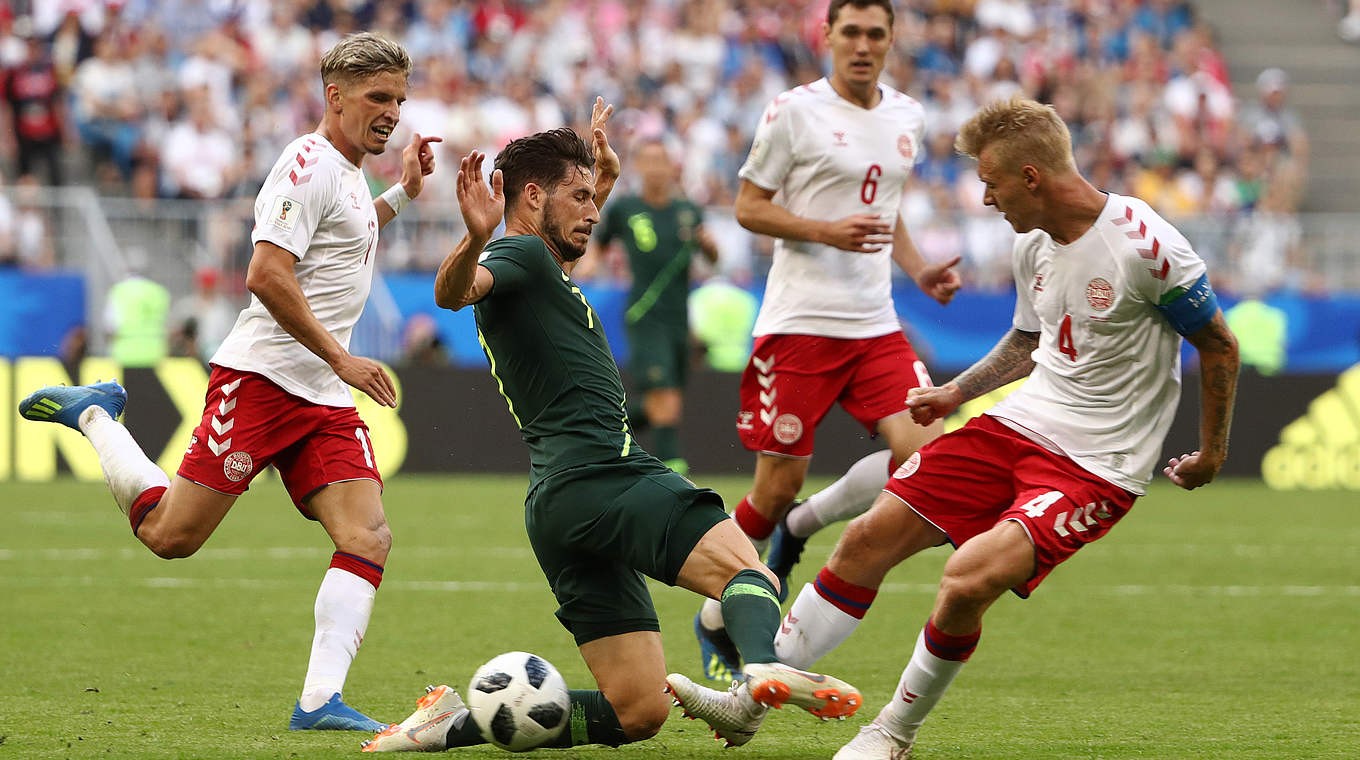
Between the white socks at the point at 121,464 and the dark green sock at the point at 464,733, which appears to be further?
the white socks at the point at 121,464

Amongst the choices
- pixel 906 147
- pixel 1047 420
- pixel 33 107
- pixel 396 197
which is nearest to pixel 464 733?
pixel 1047 420

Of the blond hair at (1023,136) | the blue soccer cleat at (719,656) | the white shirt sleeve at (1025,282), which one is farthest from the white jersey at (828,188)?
the blond hair at (1023,136)

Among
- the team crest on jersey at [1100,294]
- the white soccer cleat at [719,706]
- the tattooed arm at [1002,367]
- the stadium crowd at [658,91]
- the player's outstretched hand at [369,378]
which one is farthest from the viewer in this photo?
the stadium crowd at [658,91]

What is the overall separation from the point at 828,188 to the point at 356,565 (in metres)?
2.78

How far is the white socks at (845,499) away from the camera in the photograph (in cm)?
747

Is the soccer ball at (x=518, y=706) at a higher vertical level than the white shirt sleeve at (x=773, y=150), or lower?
lower

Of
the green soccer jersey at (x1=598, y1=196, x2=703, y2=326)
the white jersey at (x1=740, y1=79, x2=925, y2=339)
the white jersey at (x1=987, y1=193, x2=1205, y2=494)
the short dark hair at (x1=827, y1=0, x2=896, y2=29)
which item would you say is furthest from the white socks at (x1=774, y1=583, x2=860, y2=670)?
the green soccer jersey at (x1=598, y1=196, x2=703, y2=326)

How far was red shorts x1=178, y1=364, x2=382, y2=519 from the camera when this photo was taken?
605 centimetres

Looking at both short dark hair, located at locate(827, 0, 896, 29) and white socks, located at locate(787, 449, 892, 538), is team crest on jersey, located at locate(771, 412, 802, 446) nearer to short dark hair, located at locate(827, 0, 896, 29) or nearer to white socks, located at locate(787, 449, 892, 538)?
white socks, located at locate(787, 449, 892, 538)

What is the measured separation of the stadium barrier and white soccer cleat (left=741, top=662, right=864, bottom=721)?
1156 cm

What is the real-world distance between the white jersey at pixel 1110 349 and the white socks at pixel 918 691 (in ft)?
2.58

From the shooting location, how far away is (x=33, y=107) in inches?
746

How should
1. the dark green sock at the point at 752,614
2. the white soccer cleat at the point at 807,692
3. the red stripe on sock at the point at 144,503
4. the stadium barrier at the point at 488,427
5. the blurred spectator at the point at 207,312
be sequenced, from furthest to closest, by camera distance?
1. the blurred spectator at the point at 207,312
2. the stadium barrier at the point at 488,427
3. the red stripe on sock at the point at 144,503
4. the dark green sock at the point at 752,614
5. the white soccer cleat at the point at 807,692

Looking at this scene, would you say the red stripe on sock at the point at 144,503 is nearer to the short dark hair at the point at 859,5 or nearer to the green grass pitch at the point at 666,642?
the green grass pitch at the point at 666,642
